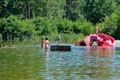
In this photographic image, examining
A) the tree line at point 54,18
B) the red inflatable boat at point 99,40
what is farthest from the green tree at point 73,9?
the red inflatable boat at point 99,40

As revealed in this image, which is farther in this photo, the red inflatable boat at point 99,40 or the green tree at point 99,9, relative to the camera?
the green tree at point 99,9

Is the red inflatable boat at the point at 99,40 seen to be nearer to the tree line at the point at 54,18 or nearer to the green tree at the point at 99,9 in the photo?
the tree line at the point at 54,18

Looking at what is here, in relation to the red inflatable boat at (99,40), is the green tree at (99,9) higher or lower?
higher

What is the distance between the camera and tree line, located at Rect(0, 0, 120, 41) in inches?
4281

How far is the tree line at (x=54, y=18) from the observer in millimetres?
108750

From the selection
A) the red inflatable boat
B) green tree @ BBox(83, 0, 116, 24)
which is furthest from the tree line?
the red inflatable boat

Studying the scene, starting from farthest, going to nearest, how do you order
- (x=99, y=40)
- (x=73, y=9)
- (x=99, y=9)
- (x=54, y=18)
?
1. (x=73, y=9)
2. (x=54, y=18)
3. (x=99, y=9)
4. (x=99, y=40)

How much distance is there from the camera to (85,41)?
254ft

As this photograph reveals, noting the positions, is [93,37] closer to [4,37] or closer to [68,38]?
[68,38]

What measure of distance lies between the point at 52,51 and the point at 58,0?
10740cm

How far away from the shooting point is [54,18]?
458ft

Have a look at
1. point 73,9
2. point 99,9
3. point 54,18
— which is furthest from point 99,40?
point 73,9

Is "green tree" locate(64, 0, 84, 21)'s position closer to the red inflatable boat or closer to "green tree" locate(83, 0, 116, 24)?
"green tree" locate(83, 0, 116, 24)

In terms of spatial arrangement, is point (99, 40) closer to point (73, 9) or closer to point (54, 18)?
point (54, 18)
